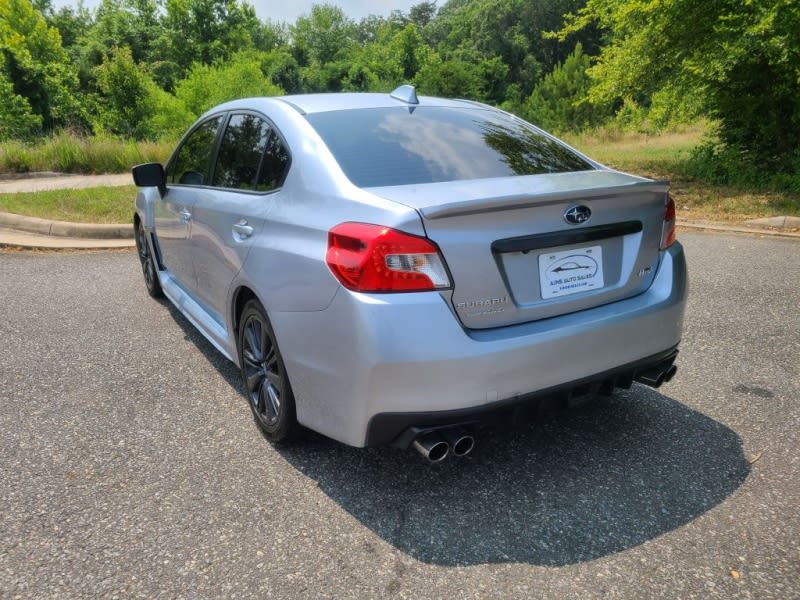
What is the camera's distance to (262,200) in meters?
3.10

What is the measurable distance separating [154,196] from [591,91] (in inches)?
448

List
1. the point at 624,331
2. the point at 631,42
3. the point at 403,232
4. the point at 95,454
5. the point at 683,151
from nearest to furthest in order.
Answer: the point at 403,232 < the point at 624,331 < the point at 95,454 < the point at 631,42 < the point at 683,151

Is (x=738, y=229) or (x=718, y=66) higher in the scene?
(x=718, y=66)

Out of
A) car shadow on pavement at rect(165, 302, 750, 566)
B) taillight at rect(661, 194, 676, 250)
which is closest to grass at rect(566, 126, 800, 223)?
taillight at rect(661, 194, 676, 250)

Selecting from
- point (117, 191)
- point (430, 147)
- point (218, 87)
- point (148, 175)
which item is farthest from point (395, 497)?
point (218, 87)

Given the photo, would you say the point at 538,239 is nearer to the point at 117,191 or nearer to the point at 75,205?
the point at 75,205

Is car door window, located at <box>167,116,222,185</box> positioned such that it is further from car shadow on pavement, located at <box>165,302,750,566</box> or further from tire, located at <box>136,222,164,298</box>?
car shadow on pavement, located at <box>165,302,750,566</box>

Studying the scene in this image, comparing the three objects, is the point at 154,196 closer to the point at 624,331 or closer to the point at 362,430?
the point at 362,430

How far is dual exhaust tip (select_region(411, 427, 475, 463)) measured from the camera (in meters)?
2.36

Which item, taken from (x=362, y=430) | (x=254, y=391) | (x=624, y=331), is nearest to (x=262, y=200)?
(x=254, y=391)

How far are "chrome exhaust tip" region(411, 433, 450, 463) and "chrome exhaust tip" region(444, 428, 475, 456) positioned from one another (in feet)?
0.07

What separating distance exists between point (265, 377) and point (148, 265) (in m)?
3.12

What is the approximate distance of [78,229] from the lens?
8797 mm

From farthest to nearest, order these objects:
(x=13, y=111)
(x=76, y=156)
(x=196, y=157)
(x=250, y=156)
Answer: (x=13, y=111)
(x=76, y=156)
(x=196, y=157)
(x=250, y=156)
